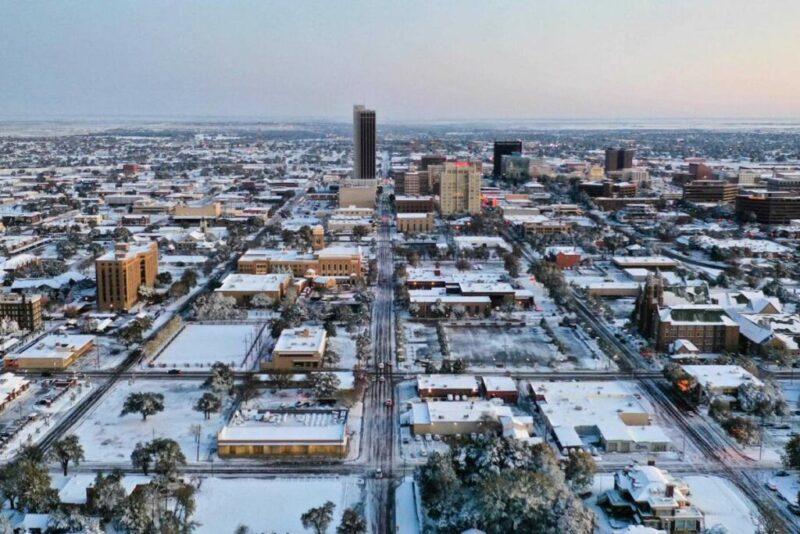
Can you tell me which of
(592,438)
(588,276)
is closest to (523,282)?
(588,276)

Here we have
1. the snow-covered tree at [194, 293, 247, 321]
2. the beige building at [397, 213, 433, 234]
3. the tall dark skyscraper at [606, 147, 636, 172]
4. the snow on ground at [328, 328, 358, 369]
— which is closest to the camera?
the snow on ground at [328, 328, 358, 369]

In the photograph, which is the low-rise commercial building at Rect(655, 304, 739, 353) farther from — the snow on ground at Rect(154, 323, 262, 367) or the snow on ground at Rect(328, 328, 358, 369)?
the snow on ground at Rect(154, 323, 262, 367)

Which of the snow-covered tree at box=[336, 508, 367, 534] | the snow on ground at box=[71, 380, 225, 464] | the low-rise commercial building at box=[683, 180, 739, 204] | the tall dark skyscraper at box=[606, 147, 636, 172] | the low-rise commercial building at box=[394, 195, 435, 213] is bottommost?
Result: the snow on ground at box=[71, 380, 225, 464]

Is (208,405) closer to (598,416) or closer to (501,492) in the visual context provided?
(501,492)

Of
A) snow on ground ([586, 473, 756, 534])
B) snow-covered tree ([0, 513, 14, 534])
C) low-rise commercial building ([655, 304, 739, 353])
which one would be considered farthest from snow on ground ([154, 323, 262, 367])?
low-rise commercial building ([655, 304, 739, 353])

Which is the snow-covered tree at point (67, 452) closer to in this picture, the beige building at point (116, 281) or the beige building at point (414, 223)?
the beige building at point (116, 281)

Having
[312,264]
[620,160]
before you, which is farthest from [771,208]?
[312,264]

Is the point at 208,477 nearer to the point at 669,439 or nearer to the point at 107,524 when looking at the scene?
the point at 107,524
